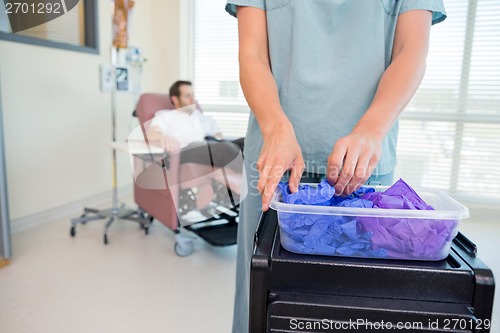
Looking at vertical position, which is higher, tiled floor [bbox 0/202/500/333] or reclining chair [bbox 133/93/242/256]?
reclining chair [bbox 133/93/242/256]

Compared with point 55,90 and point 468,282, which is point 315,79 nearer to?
point 468,282

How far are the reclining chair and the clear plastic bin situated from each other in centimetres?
188

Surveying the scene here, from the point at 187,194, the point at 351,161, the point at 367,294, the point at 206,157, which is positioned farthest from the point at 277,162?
the point at 187,194

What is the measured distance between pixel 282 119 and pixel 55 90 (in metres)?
2.89

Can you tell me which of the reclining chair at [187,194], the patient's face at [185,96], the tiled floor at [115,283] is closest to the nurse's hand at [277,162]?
the tiled floor at [115,283]

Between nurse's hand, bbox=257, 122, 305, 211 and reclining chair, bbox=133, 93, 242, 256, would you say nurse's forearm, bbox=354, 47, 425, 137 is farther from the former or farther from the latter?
reclining chair, bbox=133, 93, 242, 256

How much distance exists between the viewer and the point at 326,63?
829 mm

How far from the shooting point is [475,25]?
3523 millimetres

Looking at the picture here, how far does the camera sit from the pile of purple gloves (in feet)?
1.74

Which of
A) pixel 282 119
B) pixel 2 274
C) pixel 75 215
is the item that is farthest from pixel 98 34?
pixel 282 119

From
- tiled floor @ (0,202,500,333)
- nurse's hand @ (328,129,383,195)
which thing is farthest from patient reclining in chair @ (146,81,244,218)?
nurse's hand @ (328,129,383,195)

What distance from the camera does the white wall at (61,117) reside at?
2.83m

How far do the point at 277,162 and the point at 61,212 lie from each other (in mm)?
3082

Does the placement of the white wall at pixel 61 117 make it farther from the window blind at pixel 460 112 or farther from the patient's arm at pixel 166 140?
the window blind at pixel 460 112
